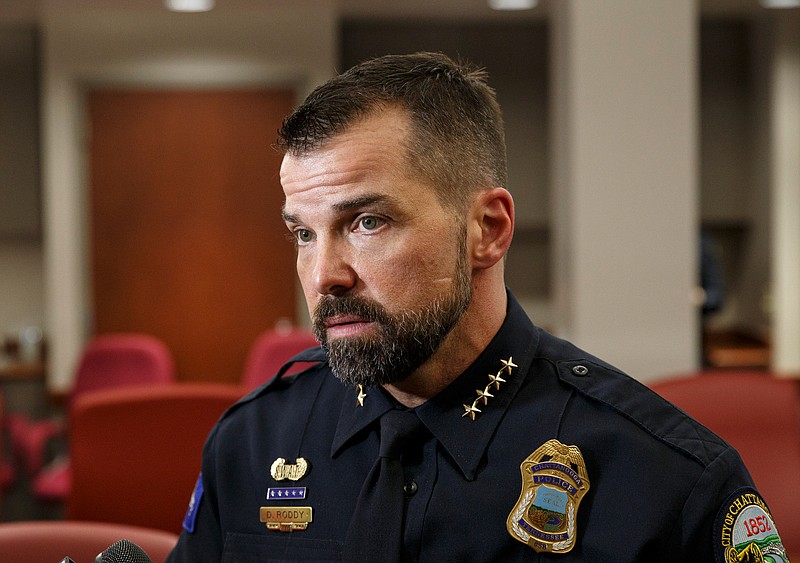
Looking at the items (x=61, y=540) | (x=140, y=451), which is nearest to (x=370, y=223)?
(x=61, y=540)

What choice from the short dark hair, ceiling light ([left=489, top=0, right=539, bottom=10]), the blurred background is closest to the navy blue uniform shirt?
the short dark hair

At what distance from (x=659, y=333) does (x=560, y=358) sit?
2113 millimetres

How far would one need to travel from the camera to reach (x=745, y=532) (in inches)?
42.8

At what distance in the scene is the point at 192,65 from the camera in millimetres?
5105

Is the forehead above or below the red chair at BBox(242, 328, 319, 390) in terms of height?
above

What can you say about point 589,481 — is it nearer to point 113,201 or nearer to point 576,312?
point 576,312

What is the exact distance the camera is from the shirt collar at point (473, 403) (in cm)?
121

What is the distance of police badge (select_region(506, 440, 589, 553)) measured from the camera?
44.2 inches

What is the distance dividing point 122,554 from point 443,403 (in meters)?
0.45

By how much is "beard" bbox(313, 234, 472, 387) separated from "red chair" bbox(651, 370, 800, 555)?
3.94 feet

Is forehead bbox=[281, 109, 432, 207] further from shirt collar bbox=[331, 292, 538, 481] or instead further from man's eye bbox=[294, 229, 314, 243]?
shirt collar bbox=[331, 292, 538, 481]

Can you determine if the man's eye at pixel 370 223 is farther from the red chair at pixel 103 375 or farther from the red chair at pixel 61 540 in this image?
the red chair at pixel 103 375

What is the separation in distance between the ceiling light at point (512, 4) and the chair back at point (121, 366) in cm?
242

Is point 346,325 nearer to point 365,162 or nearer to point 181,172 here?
point 365,162
